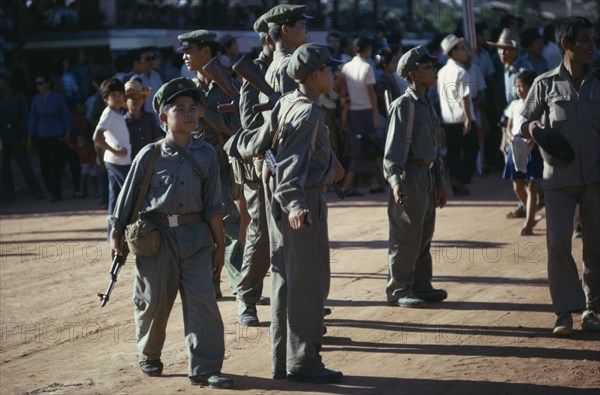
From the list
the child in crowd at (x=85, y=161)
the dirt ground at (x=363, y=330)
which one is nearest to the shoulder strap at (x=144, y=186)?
Answer: the dirt ground at (x=363, y=330)

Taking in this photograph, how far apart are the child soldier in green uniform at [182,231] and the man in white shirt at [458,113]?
328 inches

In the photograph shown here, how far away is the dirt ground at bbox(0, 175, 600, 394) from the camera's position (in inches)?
281

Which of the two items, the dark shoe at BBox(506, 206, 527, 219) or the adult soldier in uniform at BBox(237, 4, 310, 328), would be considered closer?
the adult soldier in uniform at BBox(237, 4, 310, 328)

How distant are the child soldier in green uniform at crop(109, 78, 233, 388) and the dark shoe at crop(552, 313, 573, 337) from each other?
2570 millimetres

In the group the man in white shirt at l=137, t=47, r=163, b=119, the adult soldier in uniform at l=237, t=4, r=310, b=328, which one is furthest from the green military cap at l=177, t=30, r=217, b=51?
the man in white shirt at l=137, t=47, r=163, b=119

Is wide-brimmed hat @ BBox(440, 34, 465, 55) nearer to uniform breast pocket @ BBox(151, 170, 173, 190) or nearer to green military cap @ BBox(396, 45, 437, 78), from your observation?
green military cap @ BBox(396, 45, 437, 78)

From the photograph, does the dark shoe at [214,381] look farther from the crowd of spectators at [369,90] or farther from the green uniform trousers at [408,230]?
the crowd of spectators at [369,90]

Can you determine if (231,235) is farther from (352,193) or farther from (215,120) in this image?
(352,193)

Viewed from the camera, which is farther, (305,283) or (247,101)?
(247,101)

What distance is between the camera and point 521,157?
12.3m

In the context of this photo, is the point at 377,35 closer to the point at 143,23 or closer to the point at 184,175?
the point at 143,23

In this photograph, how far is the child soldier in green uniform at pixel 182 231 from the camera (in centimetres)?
698

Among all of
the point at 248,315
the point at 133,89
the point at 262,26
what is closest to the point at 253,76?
the point at 262,26

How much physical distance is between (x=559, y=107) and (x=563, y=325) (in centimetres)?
158
